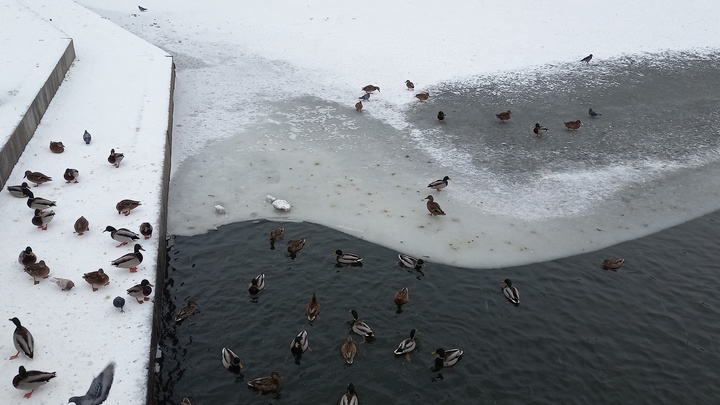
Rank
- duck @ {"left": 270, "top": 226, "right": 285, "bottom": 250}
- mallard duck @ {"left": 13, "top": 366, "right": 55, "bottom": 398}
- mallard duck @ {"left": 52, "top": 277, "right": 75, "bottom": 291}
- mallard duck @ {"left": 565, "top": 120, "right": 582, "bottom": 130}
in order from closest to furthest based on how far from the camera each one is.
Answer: mallard duck @ {"left": 13, "top": 366, "right": 55, "bottom": 398}, mallard duck @ {"left": 52, "top": 277, "right": 75, "bottom": 291}, duck @ {"left": 270, "top": 226, "right": 285, "bottom": 250}, mallard duck @ {"left": 565, "top": 120, "right": 582, "bottom": 130}

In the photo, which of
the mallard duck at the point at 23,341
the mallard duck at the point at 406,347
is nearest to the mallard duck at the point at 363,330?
the mallard duck at the point at 406,347

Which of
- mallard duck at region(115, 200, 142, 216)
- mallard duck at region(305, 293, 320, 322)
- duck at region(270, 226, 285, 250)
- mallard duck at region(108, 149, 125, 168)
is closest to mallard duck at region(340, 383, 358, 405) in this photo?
mallard duck at region(305, 293, 320, 322)

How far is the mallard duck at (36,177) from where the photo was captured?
1600cm

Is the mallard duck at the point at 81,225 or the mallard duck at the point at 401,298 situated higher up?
the mallard duck at the point at 81,225

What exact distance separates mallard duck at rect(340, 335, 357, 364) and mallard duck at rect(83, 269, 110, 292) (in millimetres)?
5347

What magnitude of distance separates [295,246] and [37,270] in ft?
19.7

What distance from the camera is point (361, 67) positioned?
28.1m

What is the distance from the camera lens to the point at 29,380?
32.9 feet

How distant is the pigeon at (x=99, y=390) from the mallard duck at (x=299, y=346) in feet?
11.6

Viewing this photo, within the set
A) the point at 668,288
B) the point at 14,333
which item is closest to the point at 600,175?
the point at 668,288

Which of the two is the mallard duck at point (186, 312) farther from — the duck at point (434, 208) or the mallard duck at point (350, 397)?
the duck at point (434, 208)

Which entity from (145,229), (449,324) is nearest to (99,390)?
(145,229)

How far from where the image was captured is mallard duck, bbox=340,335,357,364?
1221 cm

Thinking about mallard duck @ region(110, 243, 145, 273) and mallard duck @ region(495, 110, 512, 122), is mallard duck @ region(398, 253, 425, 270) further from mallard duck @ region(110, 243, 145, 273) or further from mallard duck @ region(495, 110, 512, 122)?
mallard duck @ region(495, 110, 512, 122)
